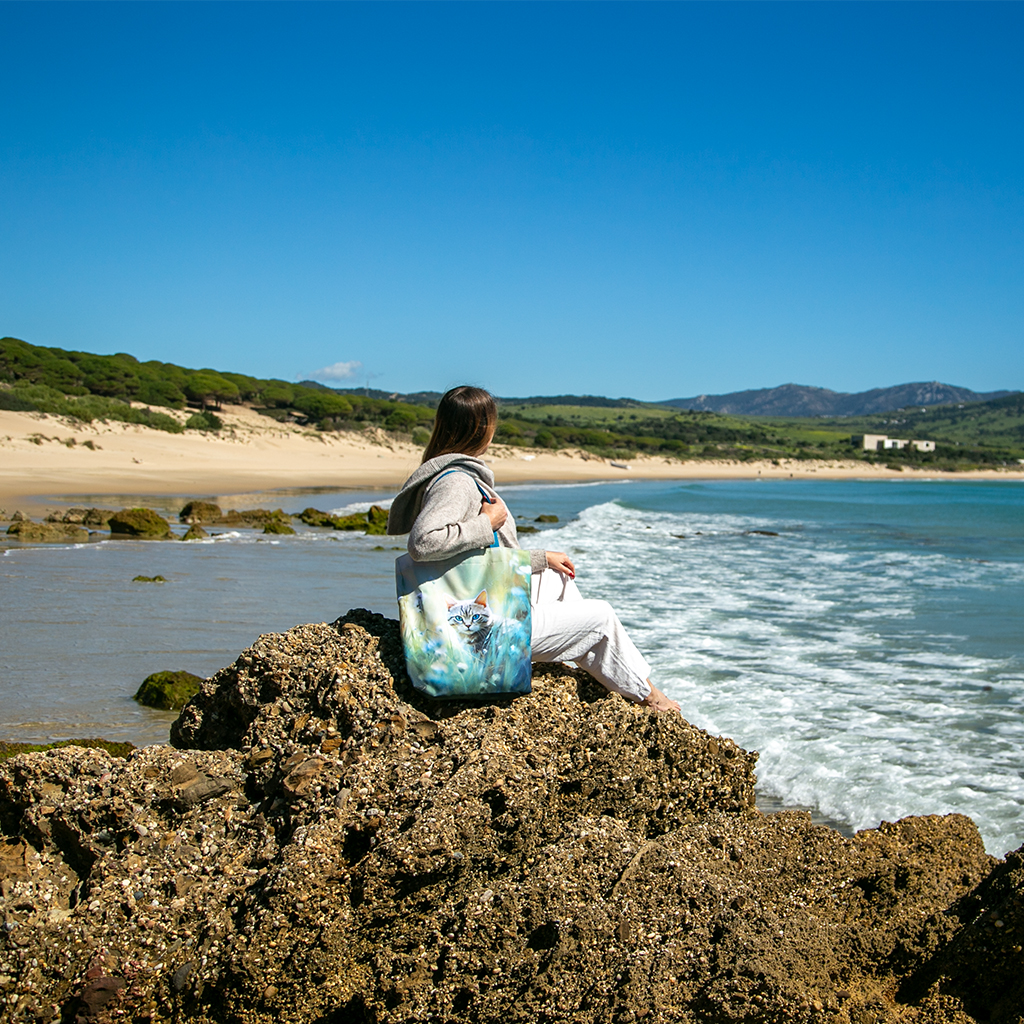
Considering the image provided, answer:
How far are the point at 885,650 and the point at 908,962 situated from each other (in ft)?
22.7

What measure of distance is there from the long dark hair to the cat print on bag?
652mm

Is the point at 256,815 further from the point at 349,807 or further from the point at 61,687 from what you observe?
the point at 61,687

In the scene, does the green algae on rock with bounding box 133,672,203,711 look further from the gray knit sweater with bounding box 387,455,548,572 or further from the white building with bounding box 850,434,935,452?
the white building with bounding box 850,434,935,452

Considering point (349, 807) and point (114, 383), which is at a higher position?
point (114, 383)

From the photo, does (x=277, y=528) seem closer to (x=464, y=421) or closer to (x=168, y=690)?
(x=168, y=690)

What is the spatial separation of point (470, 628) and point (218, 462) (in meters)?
36.0

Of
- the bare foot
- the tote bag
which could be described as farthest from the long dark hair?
the bare foot

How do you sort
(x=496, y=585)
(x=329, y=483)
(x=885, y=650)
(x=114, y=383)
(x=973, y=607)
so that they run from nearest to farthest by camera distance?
(x=496, y=585) → (x=885, y=650) → (x=973, y=607) → (x=329, y=483) → (x=114, y=383)

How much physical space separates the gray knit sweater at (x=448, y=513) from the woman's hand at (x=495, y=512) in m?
0.02

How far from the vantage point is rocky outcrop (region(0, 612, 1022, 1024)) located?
2.50 meters

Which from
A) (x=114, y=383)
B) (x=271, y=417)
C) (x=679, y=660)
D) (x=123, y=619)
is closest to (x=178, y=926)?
(x=679, y=660)

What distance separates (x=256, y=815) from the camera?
303 cm

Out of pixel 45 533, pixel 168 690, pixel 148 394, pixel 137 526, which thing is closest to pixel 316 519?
pixel 137 526

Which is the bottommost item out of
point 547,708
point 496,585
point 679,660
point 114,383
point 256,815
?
point 679,660
